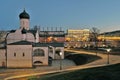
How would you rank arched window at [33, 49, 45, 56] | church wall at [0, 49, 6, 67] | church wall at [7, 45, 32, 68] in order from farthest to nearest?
1. arched window at [33, 49, 45, 56]
2. church wall at [0, 49, 6, 67]
3. church wall at [7, 45, 32, 68]

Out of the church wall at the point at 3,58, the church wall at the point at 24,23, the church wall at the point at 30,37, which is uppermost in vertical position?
the church wall at the point at 24,23

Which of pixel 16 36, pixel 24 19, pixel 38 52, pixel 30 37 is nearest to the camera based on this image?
pixel 38 52

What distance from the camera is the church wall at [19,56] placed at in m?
64.9

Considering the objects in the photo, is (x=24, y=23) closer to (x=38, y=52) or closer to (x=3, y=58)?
(x=38, y=52)

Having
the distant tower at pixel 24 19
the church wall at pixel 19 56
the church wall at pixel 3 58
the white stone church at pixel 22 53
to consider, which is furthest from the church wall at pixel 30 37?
the church wall at pixel 3 58

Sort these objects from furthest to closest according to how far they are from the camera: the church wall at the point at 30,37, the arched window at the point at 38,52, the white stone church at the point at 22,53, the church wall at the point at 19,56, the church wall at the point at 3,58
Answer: the church wall at the point at 30,37 → the arched window at the point at 38,52 → the church wall at the point at 3,58 → the white stone church at the point at 22,53 → the church wall at the point at 19,56

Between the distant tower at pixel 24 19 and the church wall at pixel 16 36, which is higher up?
the distant tower at pixel 24 19

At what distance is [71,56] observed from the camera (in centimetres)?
10200

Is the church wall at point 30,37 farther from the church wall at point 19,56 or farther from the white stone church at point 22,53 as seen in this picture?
the church wall at point 19,56

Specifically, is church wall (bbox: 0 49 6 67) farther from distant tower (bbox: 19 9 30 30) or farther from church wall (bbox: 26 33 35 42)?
distant tower (bbox: 19 9 30 30)

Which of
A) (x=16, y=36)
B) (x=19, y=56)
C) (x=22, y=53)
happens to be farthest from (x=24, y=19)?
(x=19, y=56)

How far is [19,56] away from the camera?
65.5 meters

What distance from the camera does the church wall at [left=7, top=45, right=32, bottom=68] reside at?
213ft

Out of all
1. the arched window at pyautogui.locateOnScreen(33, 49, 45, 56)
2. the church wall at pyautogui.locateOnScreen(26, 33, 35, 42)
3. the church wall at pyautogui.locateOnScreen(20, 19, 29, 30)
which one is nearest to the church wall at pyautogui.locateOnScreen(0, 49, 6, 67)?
the arched window at pyautogui.locateOnScreen(33, 49, 45, 56)
